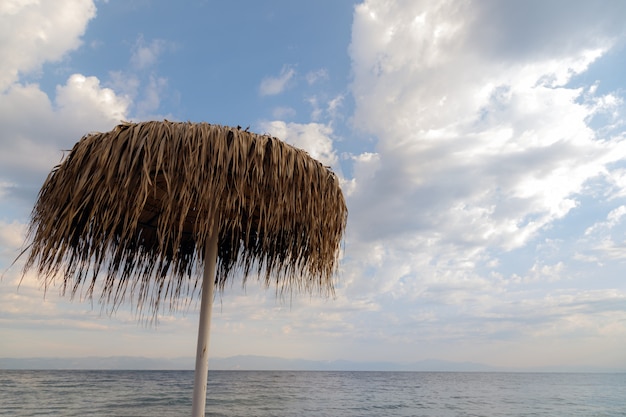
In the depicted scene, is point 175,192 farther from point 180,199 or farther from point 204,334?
point 204,334

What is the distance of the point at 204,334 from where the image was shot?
3055 millimetres

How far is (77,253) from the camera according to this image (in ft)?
10.7

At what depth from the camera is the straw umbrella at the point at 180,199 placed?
8.18 feet

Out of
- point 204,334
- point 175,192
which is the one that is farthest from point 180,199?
point 204,334

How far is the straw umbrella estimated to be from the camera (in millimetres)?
2494

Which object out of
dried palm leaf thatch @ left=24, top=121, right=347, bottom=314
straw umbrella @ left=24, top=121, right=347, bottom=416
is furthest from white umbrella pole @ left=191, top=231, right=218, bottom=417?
dried palm leaf thatch @ left=24, top=121, right=347, bottom=314

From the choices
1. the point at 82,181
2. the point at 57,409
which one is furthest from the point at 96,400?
the point at 82,181

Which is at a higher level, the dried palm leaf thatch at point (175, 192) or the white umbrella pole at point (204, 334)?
the dried palm leaf thatch at point (175, 192)

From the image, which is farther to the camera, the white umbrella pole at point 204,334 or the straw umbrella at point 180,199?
the white umbrella pole at point 204,334

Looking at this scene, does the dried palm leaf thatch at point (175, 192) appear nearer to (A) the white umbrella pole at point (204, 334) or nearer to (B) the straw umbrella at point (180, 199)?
(B) the straw umbrella at point (180, 199)

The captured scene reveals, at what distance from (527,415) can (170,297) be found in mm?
18067

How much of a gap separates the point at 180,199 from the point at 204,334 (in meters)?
1.14

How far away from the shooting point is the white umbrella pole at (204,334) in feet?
9.62

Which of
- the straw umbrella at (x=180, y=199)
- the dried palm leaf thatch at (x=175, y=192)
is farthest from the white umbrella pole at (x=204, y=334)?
the dried palm leaf thatch at (x=175, y=192)
